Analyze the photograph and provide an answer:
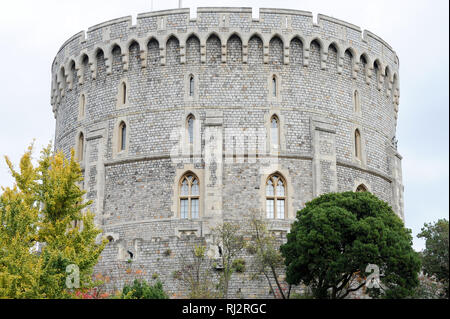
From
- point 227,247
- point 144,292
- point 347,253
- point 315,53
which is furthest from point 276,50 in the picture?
point 144,292

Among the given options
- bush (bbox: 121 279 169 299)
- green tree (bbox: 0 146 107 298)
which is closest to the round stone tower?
bush (bbox: 121 279 169 299)

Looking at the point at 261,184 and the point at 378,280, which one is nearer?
the point at 378,280

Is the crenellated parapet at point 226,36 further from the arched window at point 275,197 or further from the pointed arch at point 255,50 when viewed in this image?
the arched window at point 275,197

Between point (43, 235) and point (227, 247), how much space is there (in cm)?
826

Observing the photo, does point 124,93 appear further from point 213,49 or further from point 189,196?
point 189,196

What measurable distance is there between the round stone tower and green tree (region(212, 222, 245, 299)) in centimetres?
267

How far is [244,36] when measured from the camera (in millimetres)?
36812

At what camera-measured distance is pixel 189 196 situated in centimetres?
3541

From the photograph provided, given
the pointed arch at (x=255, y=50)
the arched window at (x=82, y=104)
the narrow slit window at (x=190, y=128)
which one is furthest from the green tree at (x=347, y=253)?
the arched window at (x=82, y=104)

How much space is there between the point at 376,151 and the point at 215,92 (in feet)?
28.5

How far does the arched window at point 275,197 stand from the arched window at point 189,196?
10.2 ft

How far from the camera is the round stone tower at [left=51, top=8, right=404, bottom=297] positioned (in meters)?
35.4
